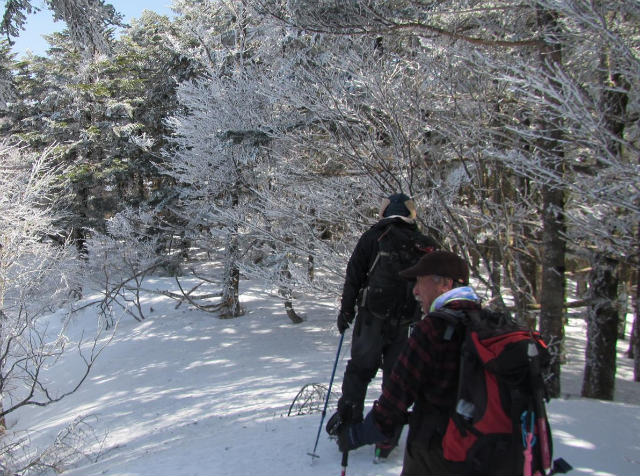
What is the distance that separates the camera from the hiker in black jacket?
11.2ft

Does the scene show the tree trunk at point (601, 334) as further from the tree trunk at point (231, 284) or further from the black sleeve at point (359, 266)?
the tree trunk at point (231, 284)

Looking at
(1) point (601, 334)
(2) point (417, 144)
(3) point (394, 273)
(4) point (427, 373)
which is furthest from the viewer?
(1) point (601, 334)

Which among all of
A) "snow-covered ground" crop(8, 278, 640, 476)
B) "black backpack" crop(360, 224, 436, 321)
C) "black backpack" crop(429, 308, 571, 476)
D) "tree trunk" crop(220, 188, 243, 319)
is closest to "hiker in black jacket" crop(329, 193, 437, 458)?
"black backpack" crop(360, 224, 436, 321)

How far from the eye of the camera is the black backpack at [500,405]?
1722mm

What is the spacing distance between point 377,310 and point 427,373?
58.7 inches

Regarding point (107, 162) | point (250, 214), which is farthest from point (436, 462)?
point (107, 162)

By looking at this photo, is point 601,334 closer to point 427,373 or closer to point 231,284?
point 427,373

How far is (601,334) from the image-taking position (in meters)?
8.15

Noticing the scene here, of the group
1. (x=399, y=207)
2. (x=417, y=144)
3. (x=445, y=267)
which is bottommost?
(x=445, y=267)

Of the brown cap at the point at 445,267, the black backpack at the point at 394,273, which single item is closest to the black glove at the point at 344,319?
the black backpack at the point at 394,273

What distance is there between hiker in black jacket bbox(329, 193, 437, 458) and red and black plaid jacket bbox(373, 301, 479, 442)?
4.67ft

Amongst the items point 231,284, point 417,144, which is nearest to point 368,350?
point 417,144

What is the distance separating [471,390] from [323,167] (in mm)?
6821

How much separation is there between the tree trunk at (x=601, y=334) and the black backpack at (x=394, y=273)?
527 cm
